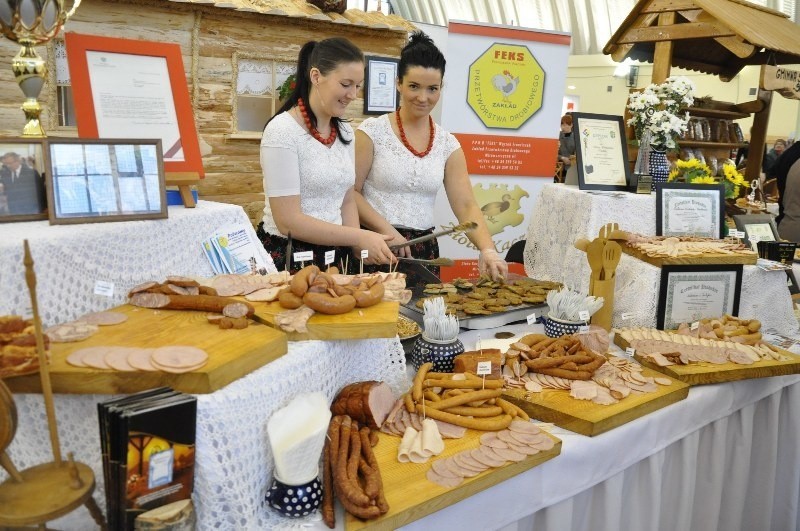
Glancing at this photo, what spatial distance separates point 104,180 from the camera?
58.1 inches

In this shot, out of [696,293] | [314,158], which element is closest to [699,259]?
[696,293]

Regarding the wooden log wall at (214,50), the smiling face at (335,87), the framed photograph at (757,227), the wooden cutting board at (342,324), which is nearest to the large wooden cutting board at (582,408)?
the wooden cutting board at (342,324)

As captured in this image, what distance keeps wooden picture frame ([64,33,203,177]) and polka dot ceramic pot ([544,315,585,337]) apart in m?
1.30

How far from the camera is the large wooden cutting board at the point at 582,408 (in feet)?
5.61

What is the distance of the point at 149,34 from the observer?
5.45 metres

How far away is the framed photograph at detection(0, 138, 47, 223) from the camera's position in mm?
1356

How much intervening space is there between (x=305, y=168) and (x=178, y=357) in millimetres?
1258

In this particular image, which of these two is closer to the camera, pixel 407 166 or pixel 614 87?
pixel 407 166

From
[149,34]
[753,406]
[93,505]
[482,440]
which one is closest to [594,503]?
[482,440]

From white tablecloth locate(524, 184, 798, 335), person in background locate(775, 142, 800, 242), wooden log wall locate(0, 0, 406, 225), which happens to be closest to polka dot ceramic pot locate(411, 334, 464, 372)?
white tablecloth locate(524, 184, 798, 335)

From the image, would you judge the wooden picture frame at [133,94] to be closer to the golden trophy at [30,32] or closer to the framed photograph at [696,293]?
the golden trophy at [30,32]

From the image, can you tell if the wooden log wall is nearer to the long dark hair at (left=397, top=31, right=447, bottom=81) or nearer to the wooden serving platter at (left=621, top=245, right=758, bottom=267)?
the long dark hair at (left=397, top=31, right=447, bottom=81)

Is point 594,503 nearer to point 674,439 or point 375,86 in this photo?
point 674,439

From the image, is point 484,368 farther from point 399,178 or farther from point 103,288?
point 399,178
